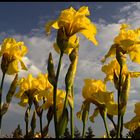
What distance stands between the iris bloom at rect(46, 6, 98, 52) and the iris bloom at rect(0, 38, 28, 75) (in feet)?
1.89

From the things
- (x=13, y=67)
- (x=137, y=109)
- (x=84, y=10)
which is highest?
(x=84, y=10)

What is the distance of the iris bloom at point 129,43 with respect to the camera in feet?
8.82

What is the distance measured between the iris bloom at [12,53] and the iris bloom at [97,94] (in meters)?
0.70

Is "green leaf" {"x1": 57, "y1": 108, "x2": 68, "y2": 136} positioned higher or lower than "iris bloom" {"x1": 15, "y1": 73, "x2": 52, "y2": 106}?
lower

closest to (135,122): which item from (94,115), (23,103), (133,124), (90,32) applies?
(133,124)

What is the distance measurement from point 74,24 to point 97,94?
552mm

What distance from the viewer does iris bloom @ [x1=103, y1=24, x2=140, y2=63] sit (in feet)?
8.82

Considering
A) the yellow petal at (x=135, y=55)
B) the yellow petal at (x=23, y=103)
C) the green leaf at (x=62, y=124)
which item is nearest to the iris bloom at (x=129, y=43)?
the yellow petal at (x=135, y=55)

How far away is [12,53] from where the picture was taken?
9.95 feet

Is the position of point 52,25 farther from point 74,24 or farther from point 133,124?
point 133,124

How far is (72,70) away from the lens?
2.33 meters

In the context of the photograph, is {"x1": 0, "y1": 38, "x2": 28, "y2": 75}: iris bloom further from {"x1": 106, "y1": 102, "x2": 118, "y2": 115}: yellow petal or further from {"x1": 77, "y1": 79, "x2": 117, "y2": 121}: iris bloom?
{"x1": 106, "y1": 102, "x2": 118, "y2": 115}: yellow petal

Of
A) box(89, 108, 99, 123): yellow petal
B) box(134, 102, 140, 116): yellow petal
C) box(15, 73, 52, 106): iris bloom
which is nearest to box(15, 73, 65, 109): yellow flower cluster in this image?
box(15, 73, 52, 106): iris bloom

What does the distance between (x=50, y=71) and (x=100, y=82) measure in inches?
24.5
